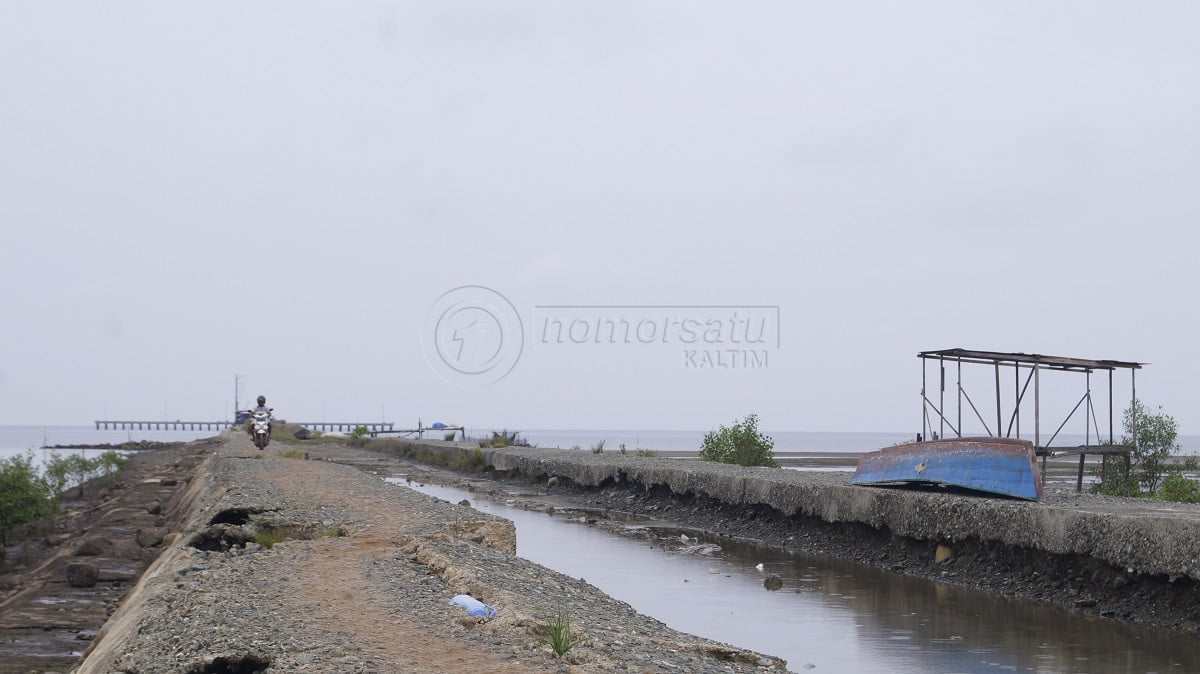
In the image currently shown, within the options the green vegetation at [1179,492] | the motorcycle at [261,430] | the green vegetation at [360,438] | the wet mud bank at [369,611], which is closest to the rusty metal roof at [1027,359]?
the green vegetation at [1179,492]

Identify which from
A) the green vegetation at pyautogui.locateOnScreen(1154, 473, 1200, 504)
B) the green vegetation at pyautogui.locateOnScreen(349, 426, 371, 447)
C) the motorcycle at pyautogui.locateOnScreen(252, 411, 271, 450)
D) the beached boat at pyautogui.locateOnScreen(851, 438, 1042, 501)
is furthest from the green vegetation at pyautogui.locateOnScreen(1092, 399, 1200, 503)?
the green vegetation at pyautogui.locateOnScreen(349, 426, 371, 447)

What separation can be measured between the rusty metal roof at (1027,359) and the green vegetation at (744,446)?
1182 centimetres

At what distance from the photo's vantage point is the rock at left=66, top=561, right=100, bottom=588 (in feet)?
51.2

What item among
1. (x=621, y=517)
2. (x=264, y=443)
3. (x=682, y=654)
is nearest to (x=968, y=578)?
(x=682, y=654)

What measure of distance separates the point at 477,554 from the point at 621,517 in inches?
461

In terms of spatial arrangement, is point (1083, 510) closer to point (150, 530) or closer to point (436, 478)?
point (150, 530)

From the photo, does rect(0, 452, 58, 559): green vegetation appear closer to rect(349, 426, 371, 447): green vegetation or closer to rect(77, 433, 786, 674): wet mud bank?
rect(77, 433, 786, 674): wet mud bank

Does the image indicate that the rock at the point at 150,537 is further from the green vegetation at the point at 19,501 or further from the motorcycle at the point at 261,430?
the motorcycle at the point at 261,430

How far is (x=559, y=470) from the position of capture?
29.3 m

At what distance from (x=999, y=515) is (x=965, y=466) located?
7.70 feet

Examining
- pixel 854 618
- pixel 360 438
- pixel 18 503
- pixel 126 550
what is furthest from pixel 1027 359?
pixel 360 438

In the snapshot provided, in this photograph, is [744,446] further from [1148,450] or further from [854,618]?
[854,618]

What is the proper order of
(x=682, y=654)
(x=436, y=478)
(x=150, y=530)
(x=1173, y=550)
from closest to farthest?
(x=682, y=654)
(x=1173, y=550)
(x=150, y=530)
(x=436, y=478)

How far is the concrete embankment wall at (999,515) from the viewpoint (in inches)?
404
